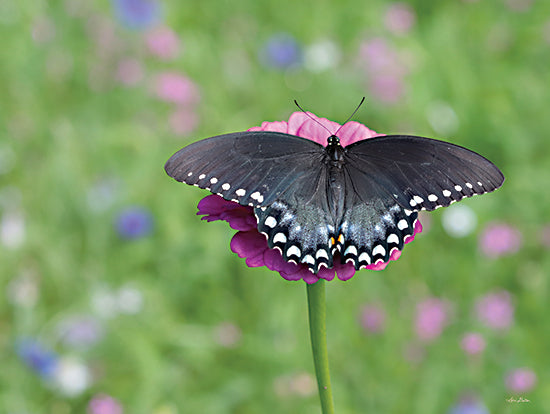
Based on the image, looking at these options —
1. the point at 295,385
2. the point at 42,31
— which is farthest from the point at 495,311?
the point at 42,31

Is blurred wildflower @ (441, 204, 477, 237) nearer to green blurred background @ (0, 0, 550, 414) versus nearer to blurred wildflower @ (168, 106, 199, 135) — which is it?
green blurred background @ (0, 0, 550, 414)

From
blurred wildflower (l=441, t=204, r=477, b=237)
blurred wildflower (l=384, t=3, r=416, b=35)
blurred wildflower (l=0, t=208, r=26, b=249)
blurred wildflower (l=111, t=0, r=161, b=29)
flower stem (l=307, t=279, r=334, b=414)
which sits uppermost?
blurred wildflower (l=384, t=3, r=416, b=35)

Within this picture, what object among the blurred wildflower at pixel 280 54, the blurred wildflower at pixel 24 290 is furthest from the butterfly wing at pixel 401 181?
the blurred wildflower at pixel 280 54

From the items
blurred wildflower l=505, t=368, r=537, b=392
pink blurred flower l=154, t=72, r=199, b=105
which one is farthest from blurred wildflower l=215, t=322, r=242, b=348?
pink blurred flower l=154, t=72, r=199, b=105

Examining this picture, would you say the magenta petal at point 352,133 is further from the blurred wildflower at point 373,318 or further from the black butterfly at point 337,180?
the blurred wildflower at point 373,318

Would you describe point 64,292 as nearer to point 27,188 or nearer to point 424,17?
point 27,188

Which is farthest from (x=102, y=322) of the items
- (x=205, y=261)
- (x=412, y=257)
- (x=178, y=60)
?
(x=178, y=60)
